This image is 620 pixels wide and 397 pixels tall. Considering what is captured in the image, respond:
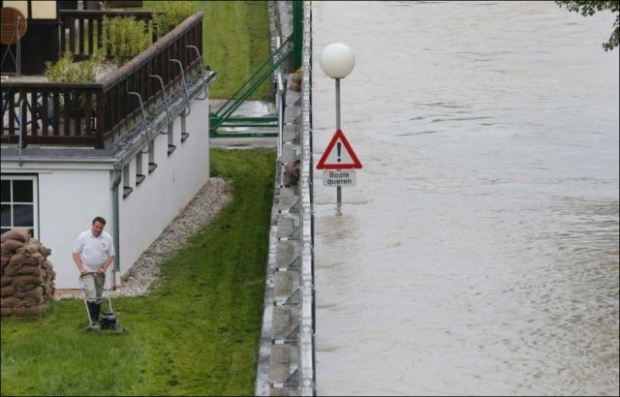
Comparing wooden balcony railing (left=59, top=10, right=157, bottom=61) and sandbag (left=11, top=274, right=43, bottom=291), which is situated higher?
wooden balcony railing (left=59, top=10, right=157, bottom=61)

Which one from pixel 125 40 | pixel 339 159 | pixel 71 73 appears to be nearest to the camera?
pixel 339 159

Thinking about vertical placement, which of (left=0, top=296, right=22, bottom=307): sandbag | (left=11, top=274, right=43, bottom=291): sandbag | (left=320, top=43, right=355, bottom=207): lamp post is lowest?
(left=0, top=296, right=22, bottom=307): sandbag

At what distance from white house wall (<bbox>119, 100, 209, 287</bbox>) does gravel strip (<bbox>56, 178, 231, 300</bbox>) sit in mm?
100

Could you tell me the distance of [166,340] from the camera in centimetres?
1969

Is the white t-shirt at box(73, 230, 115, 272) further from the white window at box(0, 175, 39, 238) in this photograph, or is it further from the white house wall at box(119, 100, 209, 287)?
the white house wall at box(119, 100, 209, 287)

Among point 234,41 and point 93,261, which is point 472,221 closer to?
point 93,261

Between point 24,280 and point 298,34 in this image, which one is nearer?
point 24,280

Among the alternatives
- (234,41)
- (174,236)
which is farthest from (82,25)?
(234,41)

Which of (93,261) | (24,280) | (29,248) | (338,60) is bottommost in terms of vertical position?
(24,280)

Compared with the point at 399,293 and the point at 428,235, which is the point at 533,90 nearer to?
the point at 428,235

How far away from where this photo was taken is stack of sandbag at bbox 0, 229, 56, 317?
19.9 meters

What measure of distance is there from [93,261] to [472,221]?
4.65 metres

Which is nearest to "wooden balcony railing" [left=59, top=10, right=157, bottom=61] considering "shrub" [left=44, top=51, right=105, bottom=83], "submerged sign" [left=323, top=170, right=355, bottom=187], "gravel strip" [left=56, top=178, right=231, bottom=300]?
"gravel strip" [left=56, top=178, right=231, bottom=300]

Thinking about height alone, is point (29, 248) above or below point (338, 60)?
below
